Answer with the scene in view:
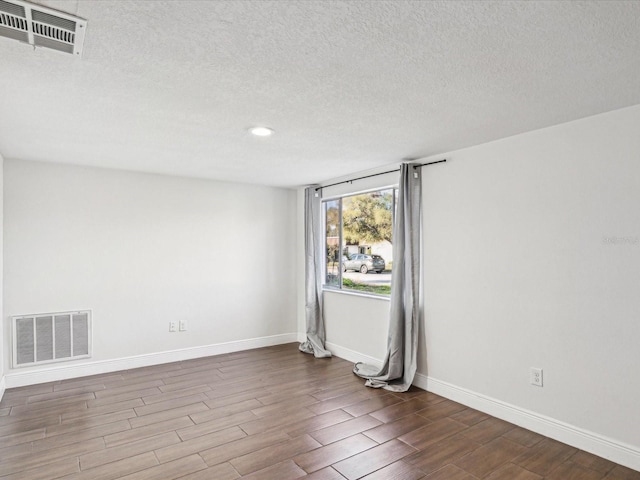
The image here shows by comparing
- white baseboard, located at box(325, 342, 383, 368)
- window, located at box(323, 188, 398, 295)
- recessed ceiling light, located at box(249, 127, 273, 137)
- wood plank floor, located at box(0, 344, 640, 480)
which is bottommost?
wood plank floor, located at box(0, 344, 640, 480)

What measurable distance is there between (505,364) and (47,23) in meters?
3.59

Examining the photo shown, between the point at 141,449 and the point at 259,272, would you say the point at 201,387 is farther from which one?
the point at 259,272

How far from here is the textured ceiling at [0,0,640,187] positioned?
1.52m

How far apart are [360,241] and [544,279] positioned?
2301mm

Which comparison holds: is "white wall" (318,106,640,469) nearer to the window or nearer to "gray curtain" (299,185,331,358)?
the window

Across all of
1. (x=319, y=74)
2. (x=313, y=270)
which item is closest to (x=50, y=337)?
(x=313, y=270)

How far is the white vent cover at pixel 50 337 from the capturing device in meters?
3.90

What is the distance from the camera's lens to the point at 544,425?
2.87m

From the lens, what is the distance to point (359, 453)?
2.63 m

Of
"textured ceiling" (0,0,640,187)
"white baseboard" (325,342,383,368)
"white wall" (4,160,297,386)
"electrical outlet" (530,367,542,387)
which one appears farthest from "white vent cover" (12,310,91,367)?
"electrical outlet" (530,367,542,387)

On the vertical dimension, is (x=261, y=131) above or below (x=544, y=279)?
above

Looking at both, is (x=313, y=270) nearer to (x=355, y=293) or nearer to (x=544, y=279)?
(x=355, y=293)

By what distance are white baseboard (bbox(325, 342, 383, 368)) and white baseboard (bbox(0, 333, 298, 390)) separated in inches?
36.4

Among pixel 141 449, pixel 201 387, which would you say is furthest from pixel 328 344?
pixel 141 449
